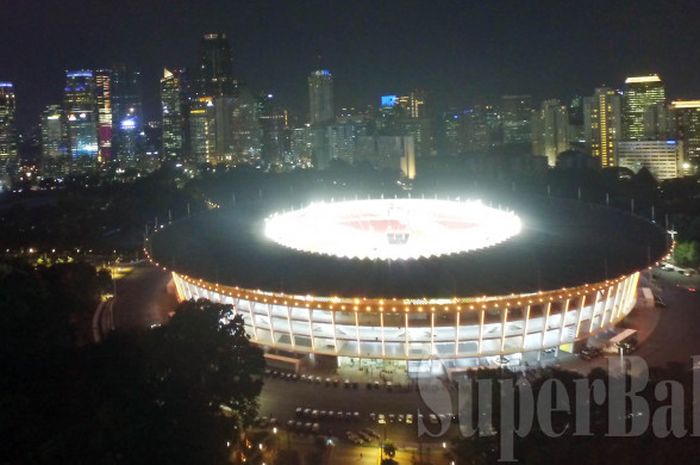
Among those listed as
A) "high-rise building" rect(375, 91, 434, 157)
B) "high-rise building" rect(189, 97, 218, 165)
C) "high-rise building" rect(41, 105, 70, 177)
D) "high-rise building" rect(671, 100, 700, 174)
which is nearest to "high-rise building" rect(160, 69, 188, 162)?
"high-rise building" rect(189, 97, 218, 165)

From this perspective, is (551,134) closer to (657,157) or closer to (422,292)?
(657,157)

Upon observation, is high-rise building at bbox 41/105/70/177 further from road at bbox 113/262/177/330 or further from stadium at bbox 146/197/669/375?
stadium at bbox 146/197/669/375

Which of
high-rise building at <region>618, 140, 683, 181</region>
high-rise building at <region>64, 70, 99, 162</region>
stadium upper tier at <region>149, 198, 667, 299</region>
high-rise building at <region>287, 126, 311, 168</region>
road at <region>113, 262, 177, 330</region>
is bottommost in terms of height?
road at <region>113, 262, 177, 330</region>

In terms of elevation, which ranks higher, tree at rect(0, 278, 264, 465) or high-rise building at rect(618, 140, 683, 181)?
high-rise building at rect(618, 140, 683, 181)

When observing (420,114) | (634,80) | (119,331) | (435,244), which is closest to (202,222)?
(435,244)

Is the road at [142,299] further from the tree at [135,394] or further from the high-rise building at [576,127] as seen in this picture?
the high-rise building at [576,127]
